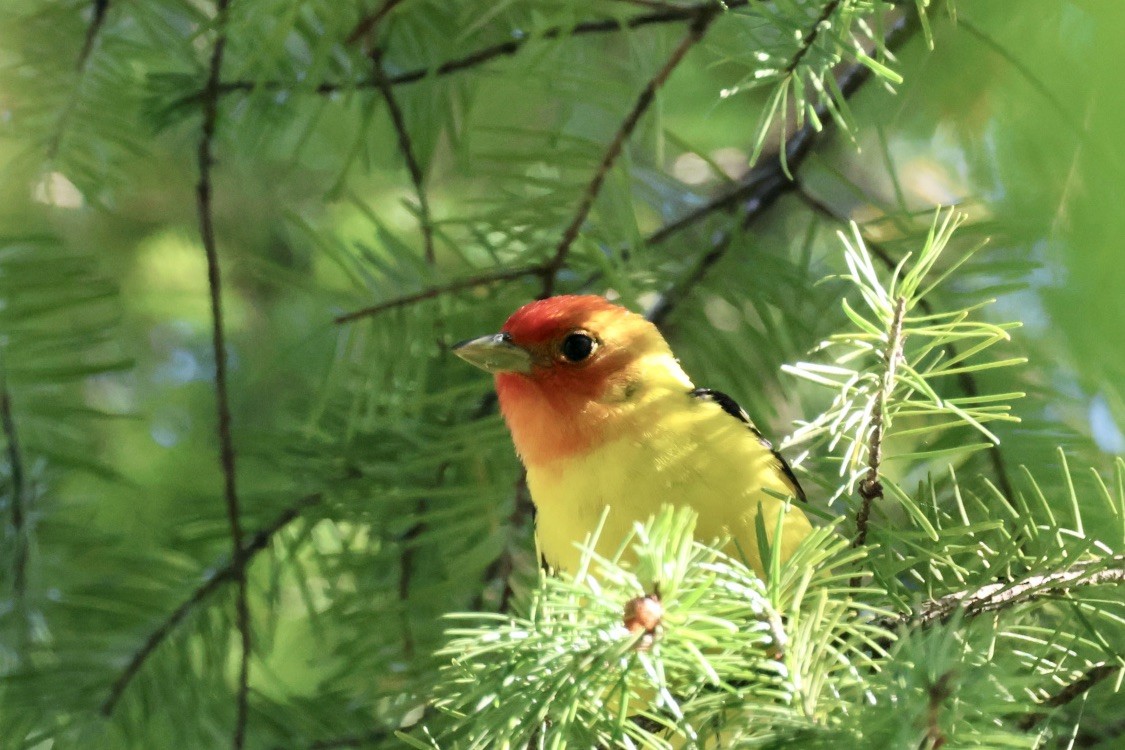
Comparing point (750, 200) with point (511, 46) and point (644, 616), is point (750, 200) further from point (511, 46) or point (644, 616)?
point (644, 616)

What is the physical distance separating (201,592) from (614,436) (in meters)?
0.64

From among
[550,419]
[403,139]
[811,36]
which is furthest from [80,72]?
[811,36]

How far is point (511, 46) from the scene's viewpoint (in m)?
1.54

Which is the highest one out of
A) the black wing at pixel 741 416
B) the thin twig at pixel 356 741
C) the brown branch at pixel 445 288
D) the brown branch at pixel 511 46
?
the brown branch at pixel 511 46

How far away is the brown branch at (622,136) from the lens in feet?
4.09

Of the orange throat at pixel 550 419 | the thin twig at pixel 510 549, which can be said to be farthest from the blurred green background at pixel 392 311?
the orange throat at pixel 550 419

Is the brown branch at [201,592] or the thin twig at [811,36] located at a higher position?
the thin twig at [811,36]

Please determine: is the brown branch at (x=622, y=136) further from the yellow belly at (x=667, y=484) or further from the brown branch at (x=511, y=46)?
the yellow belly at (x=667, y=484)

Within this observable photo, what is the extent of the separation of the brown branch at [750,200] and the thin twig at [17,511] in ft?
2.95

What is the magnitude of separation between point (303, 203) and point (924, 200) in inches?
59.8

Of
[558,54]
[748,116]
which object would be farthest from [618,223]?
[748,116]

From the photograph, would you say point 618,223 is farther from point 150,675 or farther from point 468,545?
point 150,675

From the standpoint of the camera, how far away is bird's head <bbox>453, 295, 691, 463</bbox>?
1.49m

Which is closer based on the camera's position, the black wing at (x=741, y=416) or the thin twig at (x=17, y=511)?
the black wing at (x=741, y=416)
